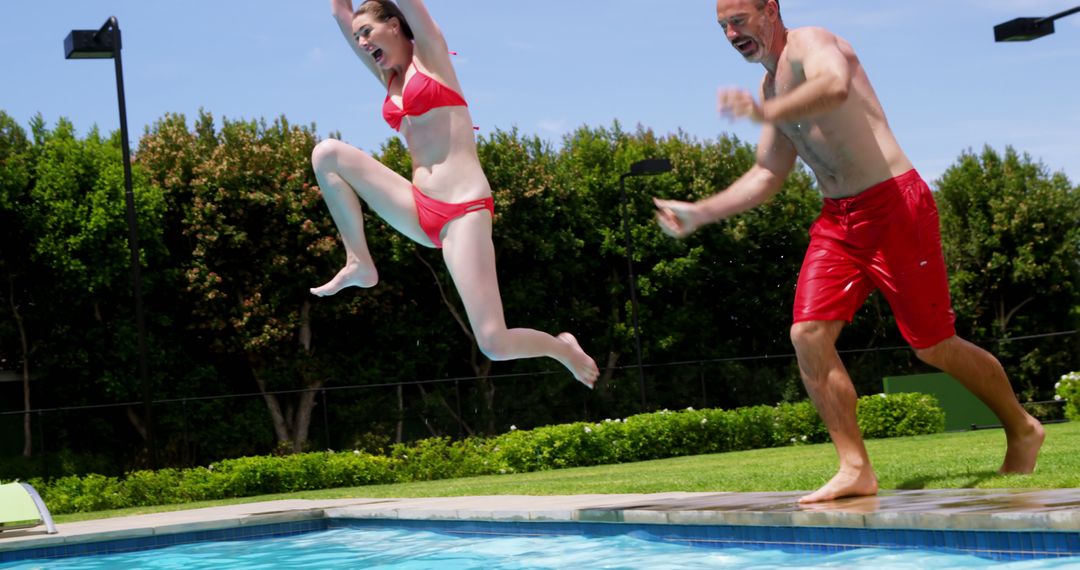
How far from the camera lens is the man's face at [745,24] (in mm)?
6352

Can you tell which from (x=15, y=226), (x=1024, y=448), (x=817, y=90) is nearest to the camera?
(x=817, y=90)

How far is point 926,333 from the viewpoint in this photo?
6828 millimetres

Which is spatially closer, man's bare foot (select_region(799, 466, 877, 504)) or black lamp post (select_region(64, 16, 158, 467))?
man's bare foot (select_region(799, 466, 877, 504))

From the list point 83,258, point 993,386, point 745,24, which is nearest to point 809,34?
point 745,24

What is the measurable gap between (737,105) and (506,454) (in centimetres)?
1333

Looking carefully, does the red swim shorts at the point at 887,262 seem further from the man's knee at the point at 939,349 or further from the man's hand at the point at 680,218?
the man's hand at the point at 680,218

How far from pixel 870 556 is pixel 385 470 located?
1297 centimetres

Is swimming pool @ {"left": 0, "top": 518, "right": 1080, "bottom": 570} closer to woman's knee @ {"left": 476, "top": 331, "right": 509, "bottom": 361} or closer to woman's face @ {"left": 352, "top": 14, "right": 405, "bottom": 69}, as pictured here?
woman's knee @ {"left": 476, "top": 331, "right": 509, "bottom": 361}

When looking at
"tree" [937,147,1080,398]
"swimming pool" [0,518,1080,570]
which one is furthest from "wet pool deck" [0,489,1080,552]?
"tree" [937,147,1080,398]

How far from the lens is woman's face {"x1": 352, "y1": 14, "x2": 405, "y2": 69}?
5.36m

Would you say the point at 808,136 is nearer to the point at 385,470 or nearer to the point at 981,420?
the point at 385,470

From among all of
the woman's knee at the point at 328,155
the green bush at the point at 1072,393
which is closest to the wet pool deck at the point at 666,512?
the woman's knee at the point at 328,155

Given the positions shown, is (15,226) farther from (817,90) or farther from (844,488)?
(817,90)

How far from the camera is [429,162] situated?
5.39 m
